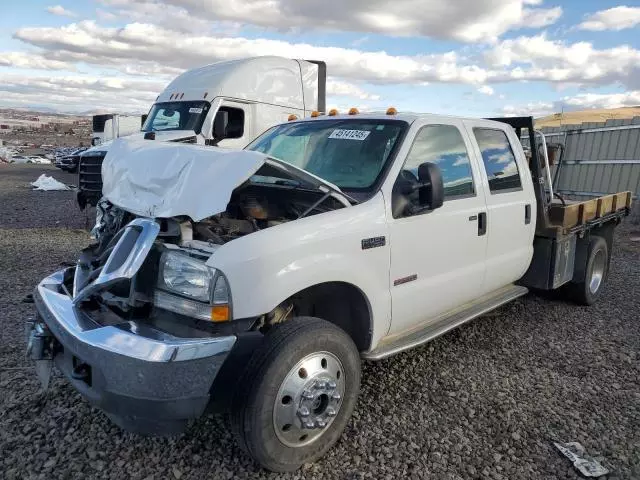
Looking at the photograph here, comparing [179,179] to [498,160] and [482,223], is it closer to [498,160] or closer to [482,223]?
[482,223]

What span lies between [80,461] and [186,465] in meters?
0.59

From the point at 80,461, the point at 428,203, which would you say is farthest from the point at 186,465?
the point at 428,203

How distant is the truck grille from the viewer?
9008 mm

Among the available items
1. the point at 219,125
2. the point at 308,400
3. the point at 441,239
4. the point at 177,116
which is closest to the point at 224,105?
the point at 219,125

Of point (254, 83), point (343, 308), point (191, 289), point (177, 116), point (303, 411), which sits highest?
point (254, 83)

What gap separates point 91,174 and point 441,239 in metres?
7.31

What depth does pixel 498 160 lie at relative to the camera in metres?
4.62

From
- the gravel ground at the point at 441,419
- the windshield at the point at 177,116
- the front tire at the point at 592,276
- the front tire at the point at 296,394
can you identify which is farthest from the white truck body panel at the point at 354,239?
the windshield at the point at 177,116

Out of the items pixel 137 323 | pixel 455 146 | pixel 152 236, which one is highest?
pixel 455 146

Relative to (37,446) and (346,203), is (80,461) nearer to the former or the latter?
(37,446)

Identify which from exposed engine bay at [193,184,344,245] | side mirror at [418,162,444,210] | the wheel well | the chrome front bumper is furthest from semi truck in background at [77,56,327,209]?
the chrome front bumper

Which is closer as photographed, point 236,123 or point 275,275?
point 275,275

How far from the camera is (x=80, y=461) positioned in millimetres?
2922

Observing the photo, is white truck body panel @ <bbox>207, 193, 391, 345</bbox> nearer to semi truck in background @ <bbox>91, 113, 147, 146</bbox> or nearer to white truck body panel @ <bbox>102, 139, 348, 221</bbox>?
white truck body panel @ <bbox>102, 139, 348, 221</bbox>
